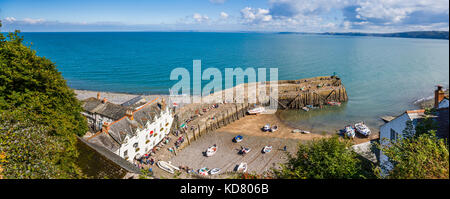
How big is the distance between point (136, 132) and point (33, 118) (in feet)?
42.2

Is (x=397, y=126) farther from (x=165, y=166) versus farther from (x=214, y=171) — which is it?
(x=165, y=166)

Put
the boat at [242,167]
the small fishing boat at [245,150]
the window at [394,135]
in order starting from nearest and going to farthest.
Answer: the window at [394,135]
the boat at [242,167]
the small fishing boat at [245,150]

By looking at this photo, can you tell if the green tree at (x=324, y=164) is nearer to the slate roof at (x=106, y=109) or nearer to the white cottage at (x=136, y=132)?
the white cottage at (x=136, y=132)

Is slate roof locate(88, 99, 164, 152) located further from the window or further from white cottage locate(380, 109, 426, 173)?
the window

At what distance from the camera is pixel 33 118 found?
13.9 meters

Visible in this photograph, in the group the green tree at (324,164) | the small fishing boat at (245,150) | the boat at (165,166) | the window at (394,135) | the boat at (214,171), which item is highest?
the green tree at (324,164)

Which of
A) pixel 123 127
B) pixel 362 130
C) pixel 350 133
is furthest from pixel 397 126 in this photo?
pixel 123 127

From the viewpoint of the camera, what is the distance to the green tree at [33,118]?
10.0 meters

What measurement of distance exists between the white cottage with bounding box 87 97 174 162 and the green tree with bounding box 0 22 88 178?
2.58m

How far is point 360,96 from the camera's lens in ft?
193

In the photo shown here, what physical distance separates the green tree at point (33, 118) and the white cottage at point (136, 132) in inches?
101

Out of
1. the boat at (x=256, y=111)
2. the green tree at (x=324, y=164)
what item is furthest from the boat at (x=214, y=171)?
the boat at (x=256, y=111)

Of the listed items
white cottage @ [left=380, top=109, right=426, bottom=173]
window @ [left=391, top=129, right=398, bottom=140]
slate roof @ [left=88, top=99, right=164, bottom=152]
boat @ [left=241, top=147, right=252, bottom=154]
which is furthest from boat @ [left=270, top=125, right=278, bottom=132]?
window @ [left=391, top=129, right=398, bottom=140]

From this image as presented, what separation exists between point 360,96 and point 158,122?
5042cm
